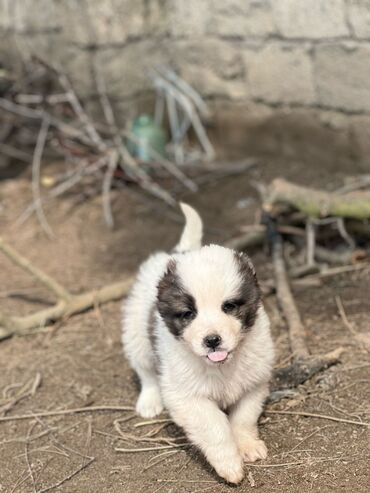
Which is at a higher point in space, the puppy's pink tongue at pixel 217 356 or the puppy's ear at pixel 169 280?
the puppy's ear at pixel 169 280

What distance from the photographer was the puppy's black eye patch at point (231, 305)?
2.95 metres

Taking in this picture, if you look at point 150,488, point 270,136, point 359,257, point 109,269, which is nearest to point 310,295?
point 359,257

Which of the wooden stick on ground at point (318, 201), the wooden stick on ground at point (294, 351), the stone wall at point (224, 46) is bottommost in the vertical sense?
the wooden stick on ground at point (294, 351)

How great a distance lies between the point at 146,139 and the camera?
6785 mm

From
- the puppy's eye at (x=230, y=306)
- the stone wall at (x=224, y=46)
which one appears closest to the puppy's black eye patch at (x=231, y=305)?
the puppy's eye at (x=230, y=306)

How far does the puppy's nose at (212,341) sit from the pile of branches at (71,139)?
11.3 ft

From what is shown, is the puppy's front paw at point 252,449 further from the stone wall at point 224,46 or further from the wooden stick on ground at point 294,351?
the stone wall at point 224,46

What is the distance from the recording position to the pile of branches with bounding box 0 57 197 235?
21.2ft

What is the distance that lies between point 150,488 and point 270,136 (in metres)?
4.18

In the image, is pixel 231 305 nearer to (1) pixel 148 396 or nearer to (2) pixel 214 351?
(2) pixel 214 351

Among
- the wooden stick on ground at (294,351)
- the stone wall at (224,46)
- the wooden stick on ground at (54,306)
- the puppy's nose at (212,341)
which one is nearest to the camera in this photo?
the puppy's nose at (212,341)

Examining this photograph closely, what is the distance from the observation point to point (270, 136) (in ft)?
22.1

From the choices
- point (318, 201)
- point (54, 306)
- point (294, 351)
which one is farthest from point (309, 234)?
point (54, 306)

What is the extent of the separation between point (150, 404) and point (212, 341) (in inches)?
38.7
